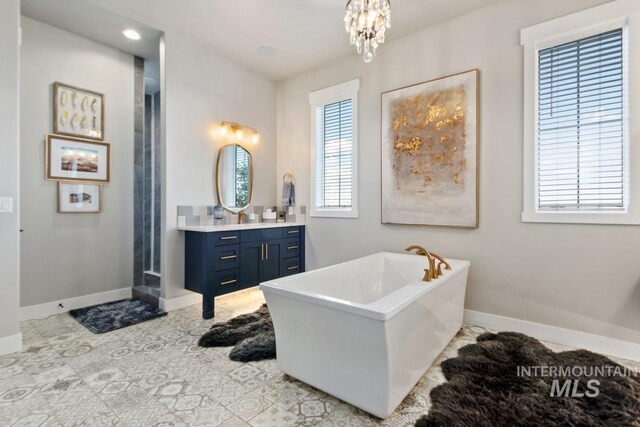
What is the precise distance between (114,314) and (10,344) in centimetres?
89

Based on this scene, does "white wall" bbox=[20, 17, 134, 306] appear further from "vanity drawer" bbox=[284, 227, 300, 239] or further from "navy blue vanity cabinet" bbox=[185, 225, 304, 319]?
"vanity drawer" bbox=[284, 227, 300, 239]

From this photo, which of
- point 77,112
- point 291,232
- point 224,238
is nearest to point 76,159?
point 77,112

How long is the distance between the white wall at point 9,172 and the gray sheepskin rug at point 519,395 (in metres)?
3.03

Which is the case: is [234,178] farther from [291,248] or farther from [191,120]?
[291,248]

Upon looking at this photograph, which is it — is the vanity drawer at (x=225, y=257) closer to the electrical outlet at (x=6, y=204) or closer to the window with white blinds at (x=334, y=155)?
the window with white blinds at (x=334, y=155)

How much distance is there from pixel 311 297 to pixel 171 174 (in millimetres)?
2504

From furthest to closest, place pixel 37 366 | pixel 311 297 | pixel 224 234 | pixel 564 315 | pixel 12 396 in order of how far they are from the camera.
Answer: pixel 224 234 < pixel 564 315 < pixel 37 366 < pixel 12 396 < pixel 311 297

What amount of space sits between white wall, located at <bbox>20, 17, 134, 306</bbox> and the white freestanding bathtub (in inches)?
111

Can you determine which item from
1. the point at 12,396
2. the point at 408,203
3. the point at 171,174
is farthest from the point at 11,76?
the point at 408,203

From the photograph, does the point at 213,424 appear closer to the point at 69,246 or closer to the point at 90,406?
the point at 90,406

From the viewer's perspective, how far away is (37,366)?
2230mm

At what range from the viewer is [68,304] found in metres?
3.42

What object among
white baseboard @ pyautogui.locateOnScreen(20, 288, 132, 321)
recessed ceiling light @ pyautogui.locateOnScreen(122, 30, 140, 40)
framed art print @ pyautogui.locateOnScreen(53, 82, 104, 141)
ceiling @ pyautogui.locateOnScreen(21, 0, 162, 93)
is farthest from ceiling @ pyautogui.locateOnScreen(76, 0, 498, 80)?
white baseboard @ pyautogui.locateOnScreen(20, 288, 132, 321)

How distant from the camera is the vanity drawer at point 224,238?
324 cm
